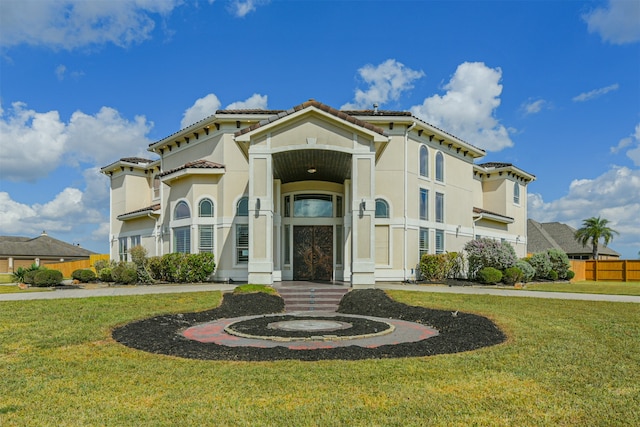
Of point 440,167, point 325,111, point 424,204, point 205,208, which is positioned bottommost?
point 205,208

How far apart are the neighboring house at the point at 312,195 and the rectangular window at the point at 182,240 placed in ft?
0.19

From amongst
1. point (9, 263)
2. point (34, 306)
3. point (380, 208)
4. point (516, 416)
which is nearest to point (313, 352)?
point (516, 416)

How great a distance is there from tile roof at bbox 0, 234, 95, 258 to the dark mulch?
43980mm

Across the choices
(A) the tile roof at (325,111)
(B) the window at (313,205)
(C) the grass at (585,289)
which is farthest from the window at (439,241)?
(A) the tile roof at (325,111)

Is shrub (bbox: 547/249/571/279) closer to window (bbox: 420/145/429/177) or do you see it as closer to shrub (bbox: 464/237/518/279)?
shrub (bbox: 464/237/518/279)

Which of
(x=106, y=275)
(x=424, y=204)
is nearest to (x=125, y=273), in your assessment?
(x=106, y=275)

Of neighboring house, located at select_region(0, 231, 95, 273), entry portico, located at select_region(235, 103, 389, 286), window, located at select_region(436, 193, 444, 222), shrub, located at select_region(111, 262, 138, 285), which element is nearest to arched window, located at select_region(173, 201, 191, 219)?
shrub, located at select_region(111, 262, 138, 285)

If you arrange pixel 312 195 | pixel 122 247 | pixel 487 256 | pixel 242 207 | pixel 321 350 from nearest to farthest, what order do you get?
1. pixel 321 350
2. pixel 312 195
3. pixel 242 207
4. pixel 487 256
5. pixel 122 247

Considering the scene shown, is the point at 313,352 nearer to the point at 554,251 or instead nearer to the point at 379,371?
the point at 379,371

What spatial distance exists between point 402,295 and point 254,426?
11.3m

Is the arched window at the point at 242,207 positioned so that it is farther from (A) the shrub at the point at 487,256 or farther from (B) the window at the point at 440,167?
(A) the shrub at the point at 487,256

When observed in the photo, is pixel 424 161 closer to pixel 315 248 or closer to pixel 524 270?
pixel 315 248

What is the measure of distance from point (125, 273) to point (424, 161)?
607 inches

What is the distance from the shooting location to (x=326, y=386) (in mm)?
5535
